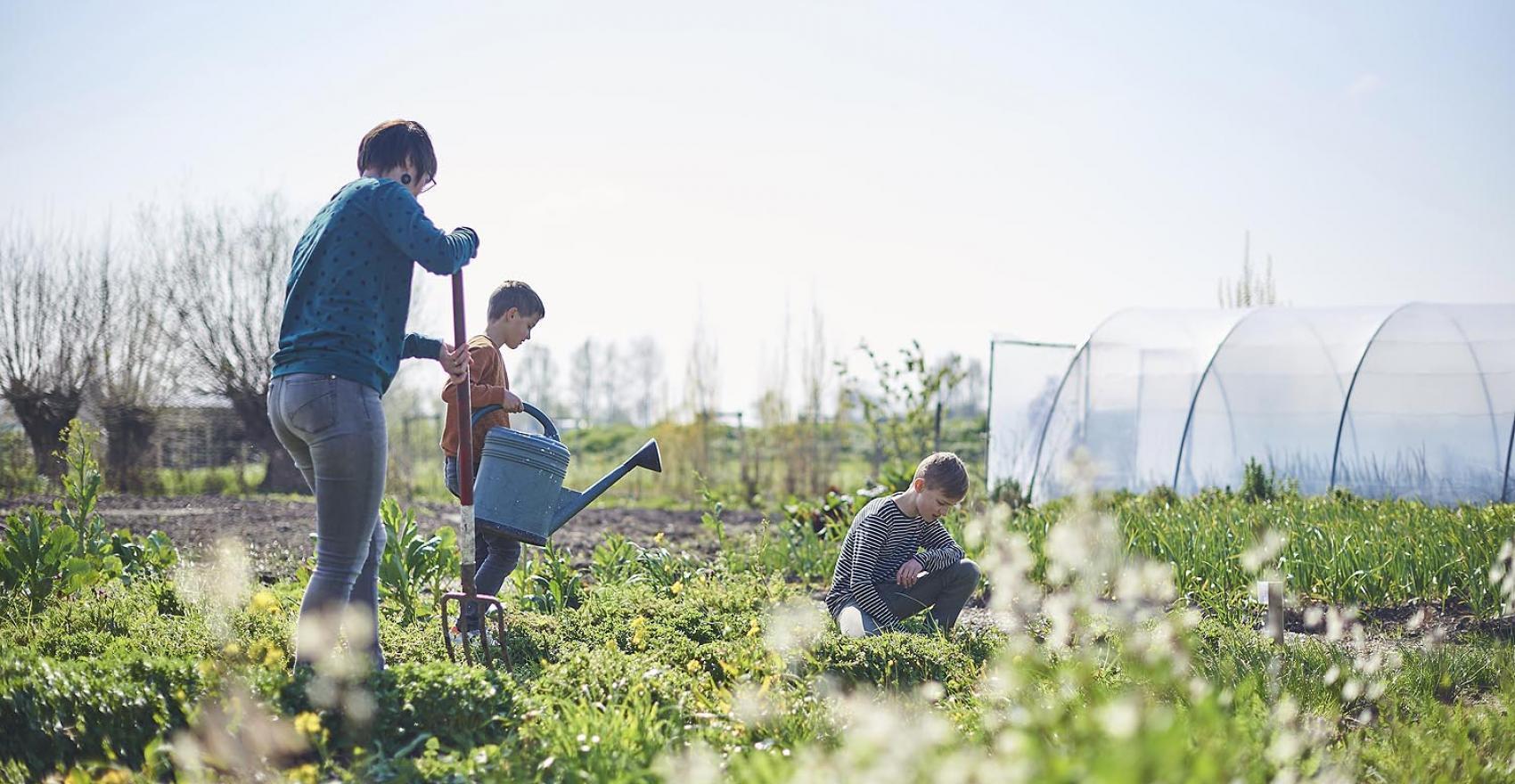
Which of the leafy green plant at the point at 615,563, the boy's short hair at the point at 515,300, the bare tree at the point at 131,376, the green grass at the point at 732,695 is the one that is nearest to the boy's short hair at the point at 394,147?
the boy's short hair at the point at 515,300

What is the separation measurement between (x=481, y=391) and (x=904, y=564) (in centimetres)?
153

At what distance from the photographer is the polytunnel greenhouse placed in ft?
26.7

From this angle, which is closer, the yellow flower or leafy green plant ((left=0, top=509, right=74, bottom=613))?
the yellow flower

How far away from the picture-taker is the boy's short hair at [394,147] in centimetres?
287

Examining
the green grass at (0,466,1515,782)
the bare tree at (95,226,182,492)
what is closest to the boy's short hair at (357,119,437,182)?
the green grass at (0,466,1515,782)

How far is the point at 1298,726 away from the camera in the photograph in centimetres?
257

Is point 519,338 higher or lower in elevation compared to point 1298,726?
higher

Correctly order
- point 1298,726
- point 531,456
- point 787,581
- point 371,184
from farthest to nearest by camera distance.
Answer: point 787,581 < point 531,456 < point 371,184 < point 1298,726

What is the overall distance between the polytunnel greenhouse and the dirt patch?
2.81 meters

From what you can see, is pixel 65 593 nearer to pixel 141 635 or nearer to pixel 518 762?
pixel 141 635

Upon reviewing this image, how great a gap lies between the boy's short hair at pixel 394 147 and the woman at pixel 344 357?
0.08 m

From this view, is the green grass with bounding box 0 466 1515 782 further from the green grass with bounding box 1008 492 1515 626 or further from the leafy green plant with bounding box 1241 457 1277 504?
the leafy green plant with bounding box 1241 457 1277 504

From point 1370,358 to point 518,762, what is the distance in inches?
331

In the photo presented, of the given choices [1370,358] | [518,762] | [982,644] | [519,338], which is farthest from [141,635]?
[1370,358]
